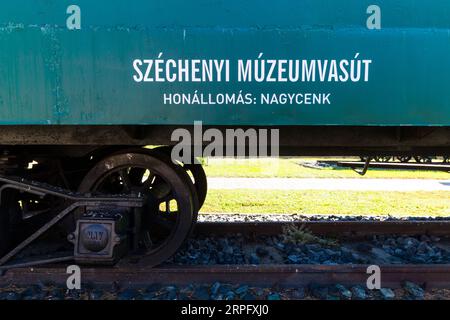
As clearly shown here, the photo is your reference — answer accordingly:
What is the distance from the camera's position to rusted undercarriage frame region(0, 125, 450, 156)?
301cm

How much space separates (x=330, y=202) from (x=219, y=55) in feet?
16.2

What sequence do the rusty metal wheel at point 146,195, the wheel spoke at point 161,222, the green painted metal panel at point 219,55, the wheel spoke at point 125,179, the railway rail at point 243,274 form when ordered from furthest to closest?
the wheel spoke at point 161,222
the wheel spoke at point 125,179
the rusty metal wheel at point 146,195
the railway rail at point 243,274
the green painted metal panel at point 219,55

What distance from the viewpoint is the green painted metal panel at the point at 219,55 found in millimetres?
2637

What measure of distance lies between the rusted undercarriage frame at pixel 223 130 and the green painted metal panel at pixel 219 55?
0.33m

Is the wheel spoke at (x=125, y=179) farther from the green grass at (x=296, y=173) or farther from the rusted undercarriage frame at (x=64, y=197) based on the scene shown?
the green grass at (x=296, y=173)

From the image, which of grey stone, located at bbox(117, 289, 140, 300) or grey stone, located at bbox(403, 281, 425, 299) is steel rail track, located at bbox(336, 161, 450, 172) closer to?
grey stone, located at bbox(403, 281, 425, 299)

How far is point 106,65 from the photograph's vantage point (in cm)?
264

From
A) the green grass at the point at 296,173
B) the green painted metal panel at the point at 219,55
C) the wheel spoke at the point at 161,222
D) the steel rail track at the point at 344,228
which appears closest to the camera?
the green painted metal panel at the point at 219,55

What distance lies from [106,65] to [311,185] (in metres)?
6.95

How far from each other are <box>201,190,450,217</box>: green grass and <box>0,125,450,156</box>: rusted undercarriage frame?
2956 mm

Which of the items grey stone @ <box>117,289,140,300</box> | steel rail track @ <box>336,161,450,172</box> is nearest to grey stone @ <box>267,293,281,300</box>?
grey stone @ <box>117,289,140,300</box>

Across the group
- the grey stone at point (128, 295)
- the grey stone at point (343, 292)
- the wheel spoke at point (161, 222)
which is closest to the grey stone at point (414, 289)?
the grey stone at point (343, 292)

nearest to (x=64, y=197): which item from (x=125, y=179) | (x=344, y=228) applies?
(x=125, y=179)

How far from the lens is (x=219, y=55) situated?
104 inches
